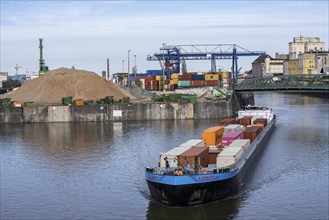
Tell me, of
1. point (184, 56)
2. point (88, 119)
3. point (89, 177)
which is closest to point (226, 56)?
point (184, 56)

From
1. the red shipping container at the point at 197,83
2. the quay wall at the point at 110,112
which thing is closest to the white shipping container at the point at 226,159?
the quay wall at the point at 110,112

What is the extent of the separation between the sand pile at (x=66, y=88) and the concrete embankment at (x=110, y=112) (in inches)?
281

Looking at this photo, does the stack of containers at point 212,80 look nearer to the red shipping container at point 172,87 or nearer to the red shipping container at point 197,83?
the red shipping container at point 197,83

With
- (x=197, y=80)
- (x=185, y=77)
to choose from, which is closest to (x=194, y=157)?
(x=197, y=80)

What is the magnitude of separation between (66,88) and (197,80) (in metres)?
30.7

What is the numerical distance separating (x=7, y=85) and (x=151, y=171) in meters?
173

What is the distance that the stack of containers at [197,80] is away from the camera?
340 feet

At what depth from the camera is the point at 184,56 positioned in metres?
128

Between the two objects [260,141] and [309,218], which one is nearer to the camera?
[309,218]

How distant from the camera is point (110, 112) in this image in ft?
236

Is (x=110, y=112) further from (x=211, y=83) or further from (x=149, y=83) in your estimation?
(x=149, y=83)

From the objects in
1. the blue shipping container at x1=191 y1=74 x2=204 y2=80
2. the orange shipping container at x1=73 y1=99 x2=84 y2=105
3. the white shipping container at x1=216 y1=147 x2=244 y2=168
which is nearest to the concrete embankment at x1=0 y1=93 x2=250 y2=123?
the orange shipping container at x1=73 y1=99 x2=84 y2=105

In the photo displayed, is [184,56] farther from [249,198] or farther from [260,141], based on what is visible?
[249,198]

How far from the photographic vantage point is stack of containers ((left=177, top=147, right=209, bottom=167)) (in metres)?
27.3
